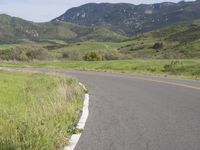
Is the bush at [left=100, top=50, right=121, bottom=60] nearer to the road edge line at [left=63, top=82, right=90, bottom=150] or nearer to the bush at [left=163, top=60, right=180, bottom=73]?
the bush at [left=163, top=60, right=180, bottom=73]

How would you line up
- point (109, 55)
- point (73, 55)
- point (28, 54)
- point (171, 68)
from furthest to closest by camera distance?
point (73, 55), point (109, 55), point (28, 54), point (171, 68)

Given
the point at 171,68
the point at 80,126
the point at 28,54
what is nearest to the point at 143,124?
the point at 80,126

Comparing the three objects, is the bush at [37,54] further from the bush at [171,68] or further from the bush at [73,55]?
the bush at [171,68]

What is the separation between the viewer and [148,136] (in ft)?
30.5

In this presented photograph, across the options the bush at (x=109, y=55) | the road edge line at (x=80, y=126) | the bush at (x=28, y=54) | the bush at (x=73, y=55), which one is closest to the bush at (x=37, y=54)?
the bush at (x=28, y=54)

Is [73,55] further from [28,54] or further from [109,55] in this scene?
[28,54]

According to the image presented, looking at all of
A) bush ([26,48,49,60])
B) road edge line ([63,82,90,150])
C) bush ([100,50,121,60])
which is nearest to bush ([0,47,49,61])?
bush ([26,48,49,60])

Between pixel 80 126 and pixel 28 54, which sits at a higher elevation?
pixel 80 126

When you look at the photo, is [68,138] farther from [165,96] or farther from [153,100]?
[165,96]

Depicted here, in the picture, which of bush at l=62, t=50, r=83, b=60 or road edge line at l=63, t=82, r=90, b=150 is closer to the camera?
road edge line at l=63, t=82, r=90, b=150

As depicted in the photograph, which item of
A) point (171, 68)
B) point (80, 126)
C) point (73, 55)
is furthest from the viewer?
point (73, 55)

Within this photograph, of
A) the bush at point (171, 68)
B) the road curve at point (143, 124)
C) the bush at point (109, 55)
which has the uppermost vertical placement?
the road curve at point (143, 124)

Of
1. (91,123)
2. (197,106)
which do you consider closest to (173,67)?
(197,106)

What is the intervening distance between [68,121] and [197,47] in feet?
366
